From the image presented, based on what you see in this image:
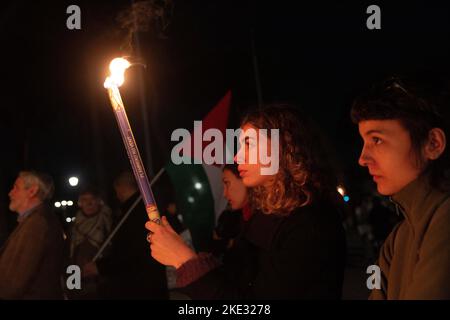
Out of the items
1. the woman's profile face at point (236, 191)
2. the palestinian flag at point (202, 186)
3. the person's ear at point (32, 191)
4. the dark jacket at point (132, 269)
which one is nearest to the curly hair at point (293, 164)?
the woman's profile face at point (236, 191)

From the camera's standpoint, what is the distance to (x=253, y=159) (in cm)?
232

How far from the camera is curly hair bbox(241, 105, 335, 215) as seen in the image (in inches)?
88.5

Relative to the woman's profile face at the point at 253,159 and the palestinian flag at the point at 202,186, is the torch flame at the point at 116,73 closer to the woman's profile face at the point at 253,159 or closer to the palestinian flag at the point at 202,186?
the woman's profile face at the point at 253,159

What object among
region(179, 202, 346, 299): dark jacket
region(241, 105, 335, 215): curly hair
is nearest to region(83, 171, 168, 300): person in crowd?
region(241, 105, 335, 215): curly hair

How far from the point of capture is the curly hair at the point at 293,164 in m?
2.25

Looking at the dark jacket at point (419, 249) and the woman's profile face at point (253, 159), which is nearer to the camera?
the dark jacket at point (419, 249)

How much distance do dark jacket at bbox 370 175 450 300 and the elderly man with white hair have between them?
Result: 305 centimetres

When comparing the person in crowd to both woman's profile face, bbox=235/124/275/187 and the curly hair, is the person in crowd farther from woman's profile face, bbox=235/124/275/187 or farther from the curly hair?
woman's profile face, bbox=235/124/275/187

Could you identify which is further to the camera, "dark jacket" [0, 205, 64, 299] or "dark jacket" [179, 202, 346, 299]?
Result: "dark jacket" [0, 205, 64, 299]

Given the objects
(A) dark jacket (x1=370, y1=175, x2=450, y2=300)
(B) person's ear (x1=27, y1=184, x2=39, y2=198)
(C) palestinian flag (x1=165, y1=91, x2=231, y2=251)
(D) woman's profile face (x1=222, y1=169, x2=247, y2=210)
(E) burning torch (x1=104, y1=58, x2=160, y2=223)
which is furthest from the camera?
(C) palestinian flag (x1=165, y1=91, x2=231, y2=251)

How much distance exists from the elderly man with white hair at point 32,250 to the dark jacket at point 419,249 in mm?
3054

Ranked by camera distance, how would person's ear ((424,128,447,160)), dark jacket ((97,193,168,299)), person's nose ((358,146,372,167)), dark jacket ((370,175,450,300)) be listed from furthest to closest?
dark jacket ((97,193,168,299)), person's nose ((358,146,372,167)), person's ear ((424,128,447,160)), dark jacket ((370,175,450,300))

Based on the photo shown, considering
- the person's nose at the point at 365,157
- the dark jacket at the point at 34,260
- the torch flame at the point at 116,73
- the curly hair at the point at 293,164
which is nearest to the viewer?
the person's nose at the point at 365,157
